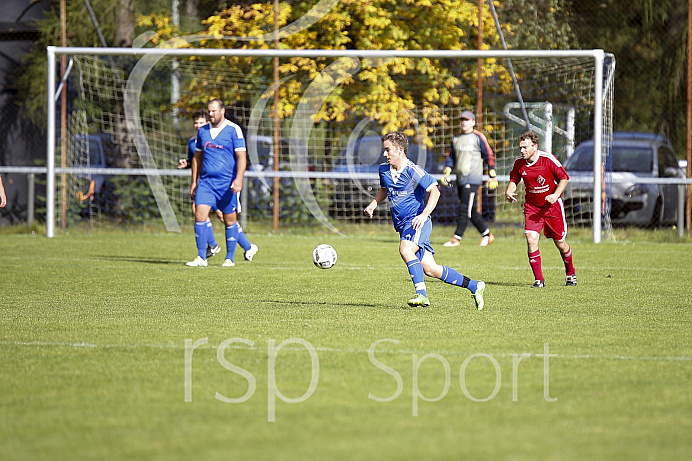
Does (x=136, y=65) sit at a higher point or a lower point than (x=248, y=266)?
higher

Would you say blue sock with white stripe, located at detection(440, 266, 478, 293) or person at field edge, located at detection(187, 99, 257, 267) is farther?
person at field edge, located at detection(187, 99, 257, 267)

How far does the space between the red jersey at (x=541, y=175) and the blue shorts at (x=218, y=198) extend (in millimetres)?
3621

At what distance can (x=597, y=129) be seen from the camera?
52.2 ft

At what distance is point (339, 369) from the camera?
5.35 metres

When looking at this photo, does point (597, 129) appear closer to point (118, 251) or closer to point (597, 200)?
point (597, 200)

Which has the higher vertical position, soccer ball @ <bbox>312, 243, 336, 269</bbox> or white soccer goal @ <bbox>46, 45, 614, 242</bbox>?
white soccer goal @ <bbox>46, 45, 614, 242</bbox>

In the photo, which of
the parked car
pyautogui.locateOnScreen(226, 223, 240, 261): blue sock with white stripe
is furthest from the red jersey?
the parked car

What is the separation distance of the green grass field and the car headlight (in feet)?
26.7

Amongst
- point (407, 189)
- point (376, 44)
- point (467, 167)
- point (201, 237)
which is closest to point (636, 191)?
point (467, 167)

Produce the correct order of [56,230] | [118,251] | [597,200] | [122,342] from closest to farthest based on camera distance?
1. [122,342]
2. [118,251]
3. [597,200]
4. [56,230]

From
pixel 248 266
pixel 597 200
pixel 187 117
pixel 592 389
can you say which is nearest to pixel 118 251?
pixel 248 266

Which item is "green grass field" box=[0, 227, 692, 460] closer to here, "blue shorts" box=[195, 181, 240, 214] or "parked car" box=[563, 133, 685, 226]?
"blue shorts" box=[195, 181, 240, 214]

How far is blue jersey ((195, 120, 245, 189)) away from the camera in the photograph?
11578 millimetres

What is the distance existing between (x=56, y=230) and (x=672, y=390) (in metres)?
15.0
